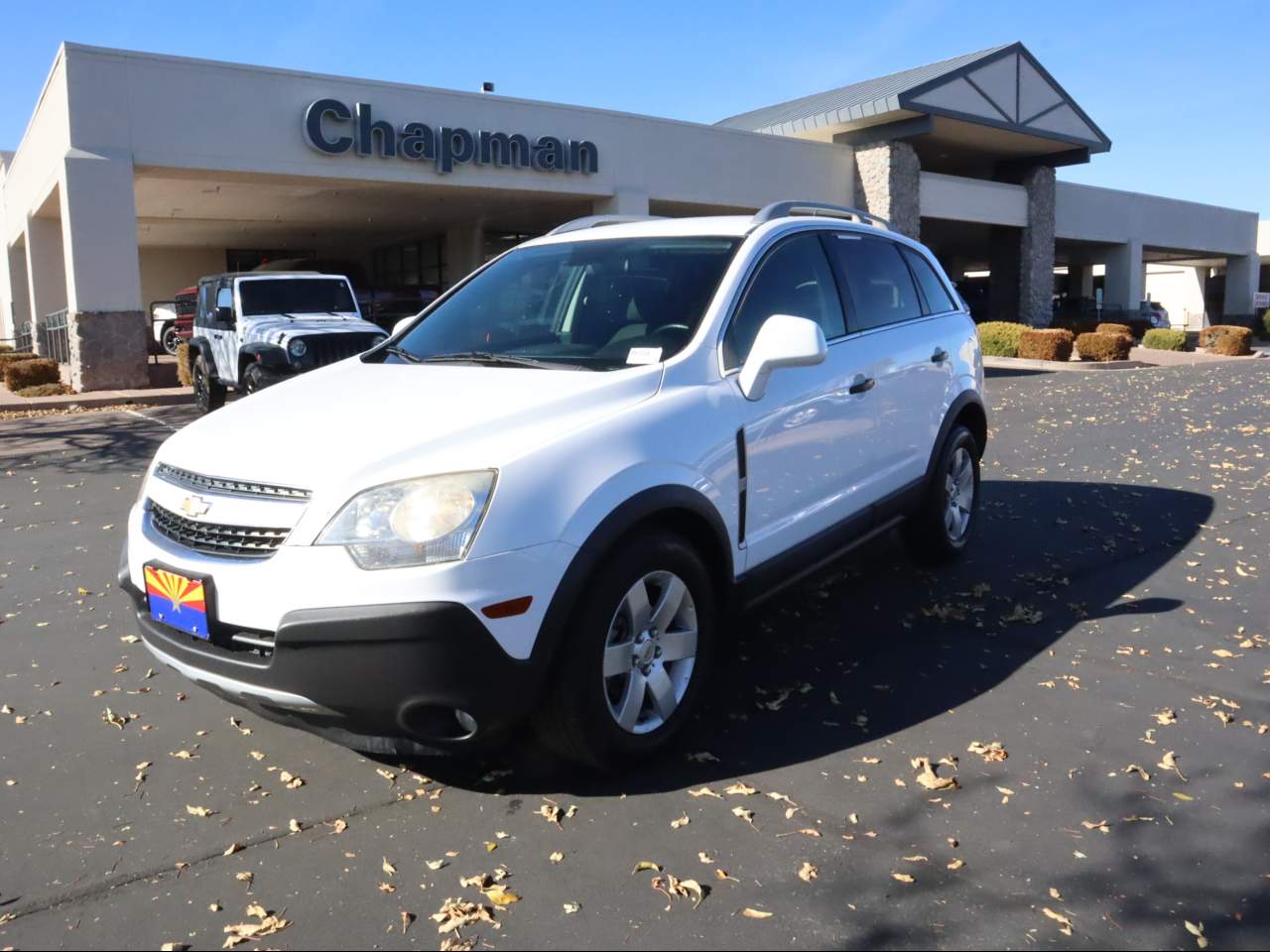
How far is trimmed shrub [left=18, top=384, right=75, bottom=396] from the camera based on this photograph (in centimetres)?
1730

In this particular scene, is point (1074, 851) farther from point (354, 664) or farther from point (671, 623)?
point (354, 664)

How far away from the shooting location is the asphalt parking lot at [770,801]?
2.76 meters

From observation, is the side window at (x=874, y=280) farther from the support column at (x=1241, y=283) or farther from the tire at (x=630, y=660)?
the support column at (x=1241, y=283)

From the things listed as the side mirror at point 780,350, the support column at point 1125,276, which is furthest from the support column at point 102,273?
the support column at point 1125,276

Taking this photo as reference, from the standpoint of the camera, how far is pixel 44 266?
24.2 m

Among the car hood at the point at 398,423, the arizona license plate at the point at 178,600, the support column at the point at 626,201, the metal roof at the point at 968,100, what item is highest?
the metal roof at the point at 968,100

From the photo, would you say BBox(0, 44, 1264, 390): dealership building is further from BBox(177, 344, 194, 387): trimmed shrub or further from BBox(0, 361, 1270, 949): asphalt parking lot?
BBox(0, 361, 1270, 949): asphalt parking lot

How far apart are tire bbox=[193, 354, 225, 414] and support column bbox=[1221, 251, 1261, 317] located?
4456 cm

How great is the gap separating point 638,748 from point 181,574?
5.05 feet

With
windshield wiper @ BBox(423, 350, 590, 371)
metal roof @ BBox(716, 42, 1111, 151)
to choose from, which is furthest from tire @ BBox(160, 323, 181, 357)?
windshield wiper @ BBox(423, 350, 590, 371)

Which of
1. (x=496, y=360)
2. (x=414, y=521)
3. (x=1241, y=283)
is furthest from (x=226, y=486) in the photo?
(x=1241, y=283)

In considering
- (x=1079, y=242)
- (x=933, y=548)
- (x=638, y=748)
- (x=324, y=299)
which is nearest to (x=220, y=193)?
(x=324, y=299)

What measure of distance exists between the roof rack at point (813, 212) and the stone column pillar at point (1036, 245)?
28458mm

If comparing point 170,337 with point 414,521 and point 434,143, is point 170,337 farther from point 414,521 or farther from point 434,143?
point 414,521
